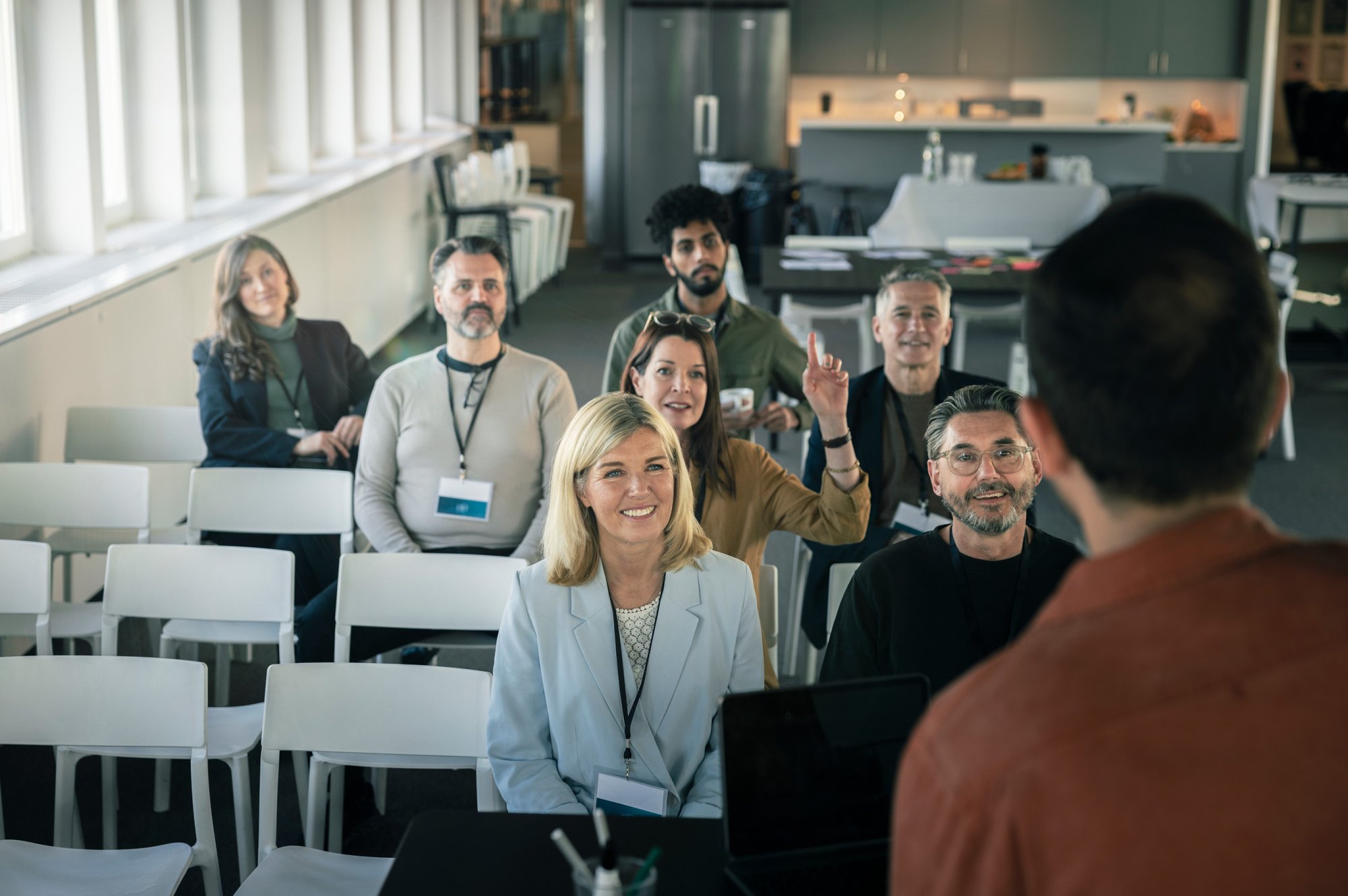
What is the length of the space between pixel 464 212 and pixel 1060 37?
22.8 feet

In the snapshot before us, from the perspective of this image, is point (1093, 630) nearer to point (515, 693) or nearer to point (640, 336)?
point (515, 693)

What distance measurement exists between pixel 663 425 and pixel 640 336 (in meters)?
0.80

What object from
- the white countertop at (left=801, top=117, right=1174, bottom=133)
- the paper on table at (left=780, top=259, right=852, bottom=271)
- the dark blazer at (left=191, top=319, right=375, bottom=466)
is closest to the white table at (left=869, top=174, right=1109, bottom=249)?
the white countertop at (left=801, top=117, right=1174, bottom=133)

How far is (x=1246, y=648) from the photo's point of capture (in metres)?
0.76

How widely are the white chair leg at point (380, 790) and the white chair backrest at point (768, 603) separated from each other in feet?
3.34

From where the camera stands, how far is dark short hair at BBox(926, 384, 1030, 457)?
2525 millimetres

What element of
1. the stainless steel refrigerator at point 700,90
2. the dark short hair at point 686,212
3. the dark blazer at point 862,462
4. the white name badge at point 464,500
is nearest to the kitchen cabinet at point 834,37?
the stainless steel refrigerator at point 700,90

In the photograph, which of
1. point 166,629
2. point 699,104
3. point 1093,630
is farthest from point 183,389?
point 699,104

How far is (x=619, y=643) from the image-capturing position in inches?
→ 89.6

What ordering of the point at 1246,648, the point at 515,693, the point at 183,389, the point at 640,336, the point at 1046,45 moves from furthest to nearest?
the point at 1046,45 < the point at 183,389 < the point at 640,336 < the point at 515,693 < the point at 1246,648

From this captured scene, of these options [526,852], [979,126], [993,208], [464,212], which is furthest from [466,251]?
[979,126]

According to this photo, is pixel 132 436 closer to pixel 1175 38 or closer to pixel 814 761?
pixel 814 761

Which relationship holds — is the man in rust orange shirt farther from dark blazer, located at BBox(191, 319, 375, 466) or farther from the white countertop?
the white countertop

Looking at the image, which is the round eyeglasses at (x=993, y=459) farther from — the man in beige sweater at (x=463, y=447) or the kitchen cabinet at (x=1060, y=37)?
the kitchen cabinet at (x=1060, y=37)
